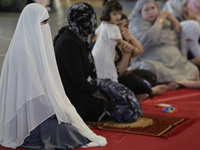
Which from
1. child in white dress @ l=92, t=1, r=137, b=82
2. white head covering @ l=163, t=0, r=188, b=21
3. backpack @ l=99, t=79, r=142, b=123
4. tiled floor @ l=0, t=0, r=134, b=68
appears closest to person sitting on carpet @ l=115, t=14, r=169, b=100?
child in white dress @ l=92, t=1, r=137, b=82

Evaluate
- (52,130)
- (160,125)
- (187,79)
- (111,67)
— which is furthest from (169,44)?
(52,130)

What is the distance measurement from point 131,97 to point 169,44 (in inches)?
84.4

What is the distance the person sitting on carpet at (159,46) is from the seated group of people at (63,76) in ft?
0.96

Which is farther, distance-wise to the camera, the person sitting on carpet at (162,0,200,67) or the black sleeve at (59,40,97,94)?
the person sitting on carpet at (162,0,200,67)

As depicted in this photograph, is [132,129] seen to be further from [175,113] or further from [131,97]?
[175,113]

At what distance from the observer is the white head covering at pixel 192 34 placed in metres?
6.71

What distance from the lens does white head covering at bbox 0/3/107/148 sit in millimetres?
3459

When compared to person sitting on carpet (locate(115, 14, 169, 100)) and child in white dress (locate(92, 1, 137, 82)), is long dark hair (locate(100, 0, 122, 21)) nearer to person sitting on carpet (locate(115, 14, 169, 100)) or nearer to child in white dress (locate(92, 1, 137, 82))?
child in white dress (locate(92, 1, 137, 82))

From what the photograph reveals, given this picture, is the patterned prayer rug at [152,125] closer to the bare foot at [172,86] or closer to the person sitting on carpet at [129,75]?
the person sitting on carpet at [129,75]

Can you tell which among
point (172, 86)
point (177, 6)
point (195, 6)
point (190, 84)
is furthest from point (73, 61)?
point (195, 6)

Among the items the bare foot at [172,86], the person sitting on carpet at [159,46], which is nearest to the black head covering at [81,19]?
the person sitting on carpet at [159,46]

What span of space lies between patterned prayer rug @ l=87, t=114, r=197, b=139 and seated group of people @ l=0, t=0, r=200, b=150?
8.3 inches

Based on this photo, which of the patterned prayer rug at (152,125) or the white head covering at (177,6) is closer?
the patterned prayer rug at (152,125)

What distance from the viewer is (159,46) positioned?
620 centimetres
